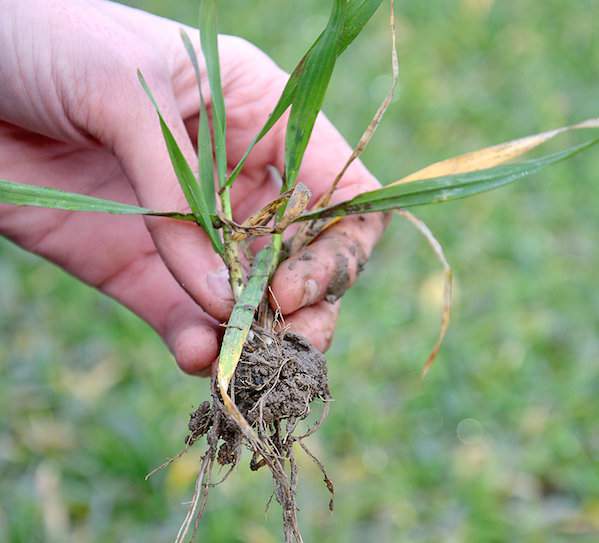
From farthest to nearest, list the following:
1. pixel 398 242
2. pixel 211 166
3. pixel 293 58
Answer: pixel 293 58, pixel 398 242, pixel 211 166

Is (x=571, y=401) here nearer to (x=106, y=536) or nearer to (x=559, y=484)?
(x=559, y=484)

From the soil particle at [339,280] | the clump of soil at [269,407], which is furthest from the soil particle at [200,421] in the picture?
the soil particle at [339,280]

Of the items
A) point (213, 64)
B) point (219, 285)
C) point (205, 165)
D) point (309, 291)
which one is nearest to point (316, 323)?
point (309, 291)

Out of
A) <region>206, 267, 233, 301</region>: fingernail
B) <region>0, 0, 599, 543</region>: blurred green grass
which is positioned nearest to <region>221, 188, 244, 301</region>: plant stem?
<region>206, 267, 233, 301</region>: fingernail

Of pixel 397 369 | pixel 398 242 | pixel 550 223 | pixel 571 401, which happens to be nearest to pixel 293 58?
pixel 398 242

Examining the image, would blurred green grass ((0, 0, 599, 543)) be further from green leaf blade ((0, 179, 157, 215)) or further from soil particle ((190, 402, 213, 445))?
green leaf blade ((0, 179, 157, 215))

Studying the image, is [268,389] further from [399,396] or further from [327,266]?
[399,396]
